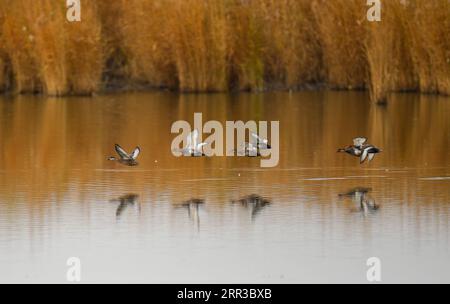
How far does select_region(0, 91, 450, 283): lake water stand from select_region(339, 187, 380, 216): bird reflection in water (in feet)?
0.07

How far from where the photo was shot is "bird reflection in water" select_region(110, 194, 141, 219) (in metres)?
8.80

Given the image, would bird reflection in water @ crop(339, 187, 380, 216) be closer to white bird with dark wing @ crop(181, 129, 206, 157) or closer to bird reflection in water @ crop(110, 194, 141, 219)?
bird reflection in water @ crop(110, 194, 141, 219)

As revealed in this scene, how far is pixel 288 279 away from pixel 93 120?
376 inches

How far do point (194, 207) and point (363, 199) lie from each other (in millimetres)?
1272

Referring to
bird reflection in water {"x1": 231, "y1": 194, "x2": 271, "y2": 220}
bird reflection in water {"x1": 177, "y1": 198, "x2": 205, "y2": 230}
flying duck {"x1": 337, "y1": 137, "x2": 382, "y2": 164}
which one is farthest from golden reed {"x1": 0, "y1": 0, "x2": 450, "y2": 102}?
bird reflection in water {"x1": 177, "y1": 198, "x2": 205, "y2": 230}

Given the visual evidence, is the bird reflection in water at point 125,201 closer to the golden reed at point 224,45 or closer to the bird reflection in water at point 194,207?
the bird reflection in water at point 194,207

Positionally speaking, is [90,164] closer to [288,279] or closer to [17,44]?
[288,279]

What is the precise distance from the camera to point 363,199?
9.22m

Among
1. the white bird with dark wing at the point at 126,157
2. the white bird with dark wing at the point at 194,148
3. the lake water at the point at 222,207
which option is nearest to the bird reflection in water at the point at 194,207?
the lake water at the point at 222,207

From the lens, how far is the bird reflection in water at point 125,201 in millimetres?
8805

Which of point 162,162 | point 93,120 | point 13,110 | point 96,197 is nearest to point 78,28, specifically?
point 13,110
